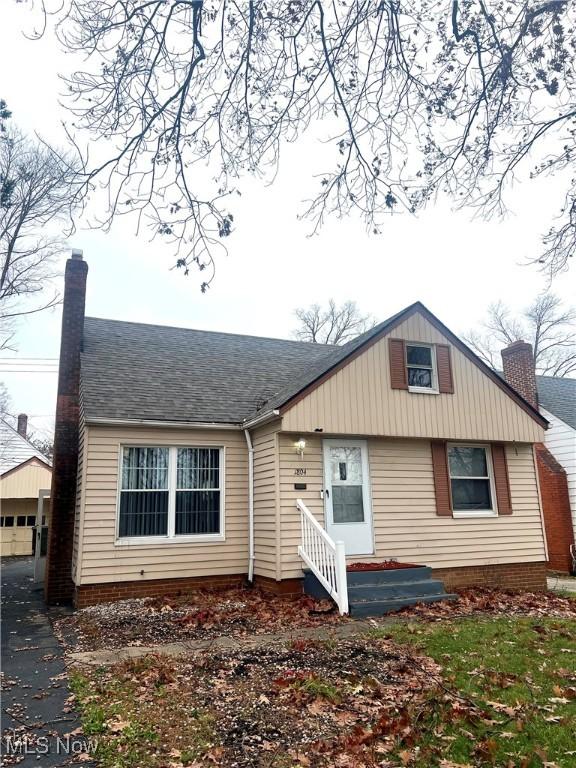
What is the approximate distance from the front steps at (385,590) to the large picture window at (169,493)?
94.9 inches

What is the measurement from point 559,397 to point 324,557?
13726mm

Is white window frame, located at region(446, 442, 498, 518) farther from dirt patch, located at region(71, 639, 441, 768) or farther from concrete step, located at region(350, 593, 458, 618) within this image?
dirt patch, located at region(71, 639, 441, 768)

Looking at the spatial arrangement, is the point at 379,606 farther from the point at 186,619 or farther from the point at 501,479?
the point at 501,479

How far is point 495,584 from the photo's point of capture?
36.2 ft

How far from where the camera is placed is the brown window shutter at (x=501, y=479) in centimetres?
1147

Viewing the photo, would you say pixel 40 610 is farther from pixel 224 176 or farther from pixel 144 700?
pixel 224 176

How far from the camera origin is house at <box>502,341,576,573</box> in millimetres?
15898

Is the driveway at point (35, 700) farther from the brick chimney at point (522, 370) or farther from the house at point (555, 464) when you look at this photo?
the brick chimney at point (522, 370)

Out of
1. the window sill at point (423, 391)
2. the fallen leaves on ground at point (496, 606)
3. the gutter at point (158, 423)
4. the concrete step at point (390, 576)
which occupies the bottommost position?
the fallen leaves on ground at point (496, 606)

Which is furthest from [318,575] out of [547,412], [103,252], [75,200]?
[547,412]

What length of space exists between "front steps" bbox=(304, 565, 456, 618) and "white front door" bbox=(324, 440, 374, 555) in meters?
1.02

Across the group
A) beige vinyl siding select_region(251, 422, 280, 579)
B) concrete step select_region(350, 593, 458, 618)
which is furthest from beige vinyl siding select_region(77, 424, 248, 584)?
concrete step select_region(350, 593, 458, 618)

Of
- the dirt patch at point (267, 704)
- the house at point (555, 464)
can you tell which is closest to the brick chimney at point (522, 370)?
the house at point (555, 464)

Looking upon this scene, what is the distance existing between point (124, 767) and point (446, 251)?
594 centimetres
